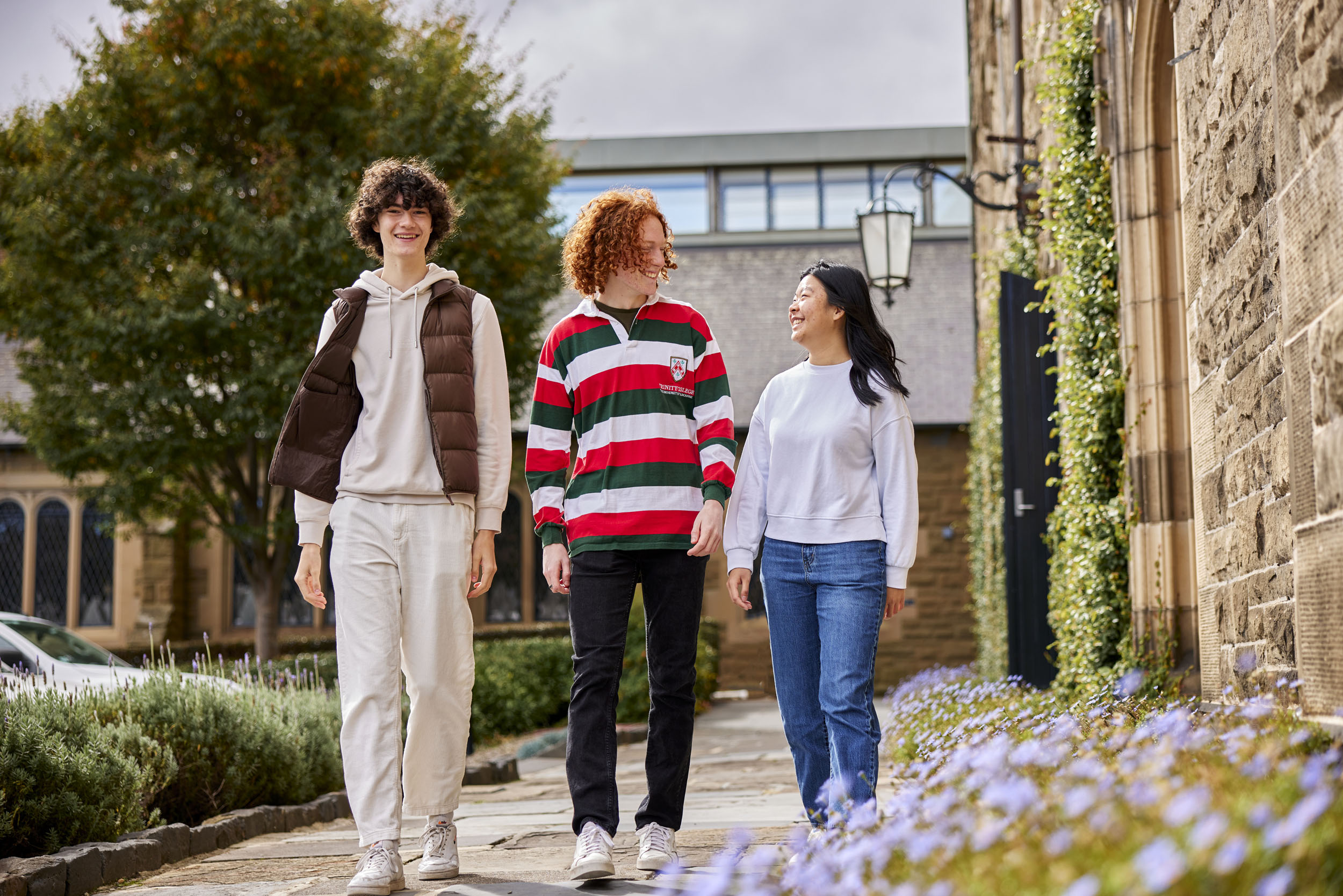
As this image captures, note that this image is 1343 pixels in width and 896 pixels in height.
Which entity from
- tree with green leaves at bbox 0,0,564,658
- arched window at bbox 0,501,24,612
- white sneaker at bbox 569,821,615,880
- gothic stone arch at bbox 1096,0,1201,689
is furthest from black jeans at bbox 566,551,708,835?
arched window at bbox 0,501,24,612

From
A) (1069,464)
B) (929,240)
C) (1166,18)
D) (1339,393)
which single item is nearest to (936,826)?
(1339,393)

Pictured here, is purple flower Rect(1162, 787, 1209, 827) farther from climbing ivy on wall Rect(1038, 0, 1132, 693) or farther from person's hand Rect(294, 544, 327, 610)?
climbing ivy on wall Rect(1038, 0, 1132, 693)

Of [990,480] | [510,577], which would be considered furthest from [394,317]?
[510,577]

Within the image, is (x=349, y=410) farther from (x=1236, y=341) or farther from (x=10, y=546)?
(x=10, y=546)

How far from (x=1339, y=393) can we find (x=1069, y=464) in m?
3.94

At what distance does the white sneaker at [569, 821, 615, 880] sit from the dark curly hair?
1707 mm

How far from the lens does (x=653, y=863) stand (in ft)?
11.0

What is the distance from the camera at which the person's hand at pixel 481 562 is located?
3.59 meters

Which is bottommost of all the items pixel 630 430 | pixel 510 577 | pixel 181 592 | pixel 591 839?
pixel 591 839

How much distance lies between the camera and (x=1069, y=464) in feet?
20.7

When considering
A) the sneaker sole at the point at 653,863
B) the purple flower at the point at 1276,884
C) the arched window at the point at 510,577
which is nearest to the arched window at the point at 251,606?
the arched window at the point at 510,577

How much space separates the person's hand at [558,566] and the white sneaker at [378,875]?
2.66 feet

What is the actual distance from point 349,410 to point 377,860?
1.22m

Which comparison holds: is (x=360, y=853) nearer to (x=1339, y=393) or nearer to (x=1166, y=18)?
(x=1339, y=393)
